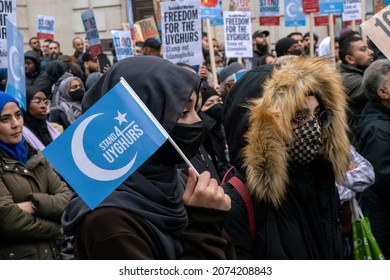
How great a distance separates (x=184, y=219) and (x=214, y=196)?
23 cm

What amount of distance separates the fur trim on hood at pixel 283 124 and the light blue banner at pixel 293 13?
11.2 m

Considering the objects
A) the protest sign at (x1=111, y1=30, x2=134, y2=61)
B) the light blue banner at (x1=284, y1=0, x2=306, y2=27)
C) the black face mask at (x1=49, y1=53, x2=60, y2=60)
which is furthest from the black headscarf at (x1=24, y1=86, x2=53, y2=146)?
the black face mask at (x1=49, y1=53, x2=60, y2=60)

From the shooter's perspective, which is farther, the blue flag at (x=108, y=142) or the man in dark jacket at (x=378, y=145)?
the man in dark jacket at (x=378, y=145)

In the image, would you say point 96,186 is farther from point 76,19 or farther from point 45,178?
point 76,19

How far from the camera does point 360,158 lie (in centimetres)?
446

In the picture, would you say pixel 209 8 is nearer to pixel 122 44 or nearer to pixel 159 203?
pixel 122 44

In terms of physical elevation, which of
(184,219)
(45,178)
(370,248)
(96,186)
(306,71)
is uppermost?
(306,71)

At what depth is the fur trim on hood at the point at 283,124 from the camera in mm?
2994

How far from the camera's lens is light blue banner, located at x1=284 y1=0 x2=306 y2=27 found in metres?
14.3

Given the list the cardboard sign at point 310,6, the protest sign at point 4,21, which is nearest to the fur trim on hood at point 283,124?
the protest sign at point 4,21

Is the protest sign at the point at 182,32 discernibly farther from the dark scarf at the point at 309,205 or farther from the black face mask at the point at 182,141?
the black face mask at the point at 182,141

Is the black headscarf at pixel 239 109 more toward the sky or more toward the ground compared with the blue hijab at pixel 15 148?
more toward the sky

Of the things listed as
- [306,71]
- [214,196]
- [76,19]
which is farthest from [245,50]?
[76,19]

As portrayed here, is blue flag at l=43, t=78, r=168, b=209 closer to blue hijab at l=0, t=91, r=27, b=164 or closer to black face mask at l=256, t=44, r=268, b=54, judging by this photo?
blue hijab at l=0, t=91, r=27, b=164
